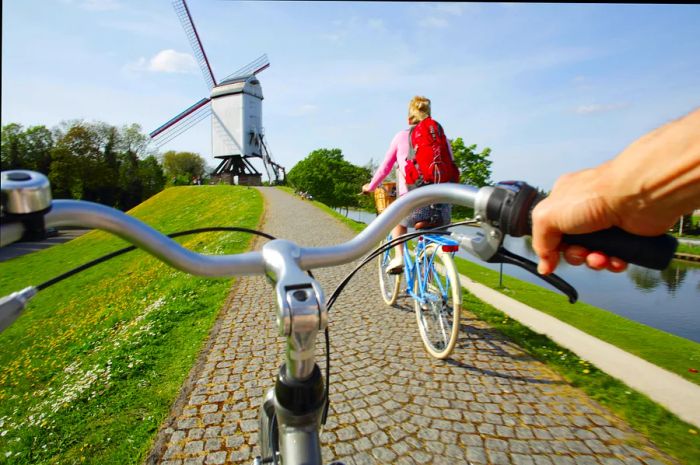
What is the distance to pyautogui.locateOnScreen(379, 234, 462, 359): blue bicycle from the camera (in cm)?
391

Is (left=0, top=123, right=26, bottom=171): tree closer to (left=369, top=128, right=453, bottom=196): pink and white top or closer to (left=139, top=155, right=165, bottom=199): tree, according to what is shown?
(left=139, top=155, right=165, bottom=199): tree

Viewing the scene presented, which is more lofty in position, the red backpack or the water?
the red backpack

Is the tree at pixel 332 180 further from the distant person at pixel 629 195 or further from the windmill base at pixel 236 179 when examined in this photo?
the distant person at pixel 629 195

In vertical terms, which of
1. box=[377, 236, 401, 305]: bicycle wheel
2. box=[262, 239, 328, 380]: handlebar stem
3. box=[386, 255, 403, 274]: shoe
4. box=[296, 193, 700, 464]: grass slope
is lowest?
box=[296, 193, 700, 464]: grass slope

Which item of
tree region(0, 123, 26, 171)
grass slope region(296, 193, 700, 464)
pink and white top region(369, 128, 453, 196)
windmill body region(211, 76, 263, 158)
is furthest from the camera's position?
windmill body region(211, 76, 263, 158)

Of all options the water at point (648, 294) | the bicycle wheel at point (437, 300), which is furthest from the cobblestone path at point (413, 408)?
the water at point (648, 294)

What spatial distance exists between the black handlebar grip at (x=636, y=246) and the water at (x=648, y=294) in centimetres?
1307

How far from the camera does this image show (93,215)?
1004mm

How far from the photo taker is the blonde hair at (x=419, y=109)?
4255 millimetres

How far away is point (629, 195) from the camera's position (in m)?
0.79

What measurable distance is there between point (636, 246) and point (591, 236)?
0.29 feet

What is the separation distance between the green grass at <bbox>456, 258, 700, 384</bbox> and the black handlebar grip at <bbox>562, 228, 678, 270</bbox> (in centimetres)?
435

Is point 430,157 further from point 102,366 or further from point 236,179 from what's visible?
point 236,179

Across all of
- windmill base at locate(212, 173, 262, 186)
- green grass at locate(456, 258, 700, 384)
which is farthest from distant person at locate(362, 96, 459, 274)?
windmill base at locate(212, 173, 262, 186)
